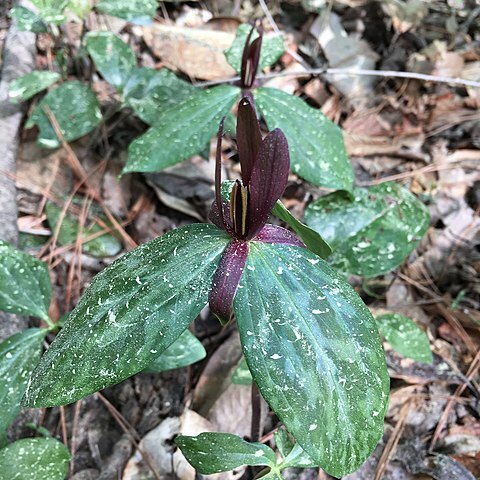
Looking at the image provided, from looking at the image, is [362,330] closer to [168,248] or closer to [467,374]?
[168,248]

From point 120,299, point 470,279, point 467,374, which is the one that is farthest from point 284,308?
point 470,279

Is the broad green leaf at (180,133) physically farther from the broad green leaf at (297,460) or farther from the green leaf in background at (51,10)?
the broad green leaf at (297,460)

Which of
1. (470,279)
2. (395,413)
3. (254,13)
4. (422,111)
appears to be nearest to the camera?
(395,413)

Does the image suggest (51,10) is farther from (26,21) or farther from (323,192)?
(323,192)

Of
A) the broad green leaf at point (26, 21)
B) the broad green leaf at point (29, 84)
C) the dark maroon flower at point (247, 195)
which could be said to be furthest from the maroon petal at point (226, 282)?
the broad green leaf at point (26, 21)

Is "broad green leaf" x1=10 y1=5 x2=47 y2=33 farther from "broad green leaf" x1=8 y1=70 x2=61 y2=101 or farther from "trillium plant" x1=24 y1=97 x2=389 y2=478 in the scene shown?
"trillium plant" x1=24 y1=97 x2=389 y2=478

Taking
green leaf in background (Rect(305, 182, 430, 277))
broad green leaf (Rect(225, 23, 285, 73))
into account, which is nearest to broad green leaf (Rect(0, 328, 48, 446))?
green leaf in background (Rect(305, 182, 430, 277))
